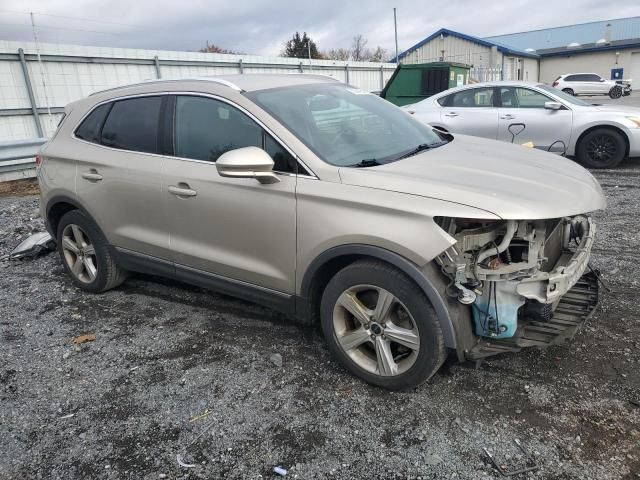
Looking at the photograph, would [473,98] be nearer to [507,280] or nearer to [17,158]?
[507,280]

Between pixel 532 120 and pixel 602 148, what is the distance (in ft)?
4.13

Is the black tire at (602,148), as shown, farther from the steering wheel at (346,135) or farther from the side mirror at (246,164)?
the side mirror at (246,164)

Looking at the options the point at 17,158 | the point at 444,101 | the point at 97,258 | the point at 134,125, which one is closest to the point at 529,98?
the point at 444,101

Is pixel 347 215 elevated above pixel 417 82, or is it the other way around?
pixel 417 82

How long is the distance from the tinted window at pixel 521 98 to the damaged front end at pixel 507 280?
273 inches

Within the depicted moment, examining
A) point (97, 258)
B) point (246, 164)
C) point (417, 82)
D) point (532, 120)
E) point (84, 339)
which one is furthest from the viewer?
point (417, 82)

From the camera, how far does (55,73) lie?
1158 centimetres

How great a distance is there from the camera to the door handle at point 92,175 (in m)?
4.08

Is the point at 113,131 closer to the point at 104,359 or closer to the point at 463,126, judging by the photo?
the point at 104,359

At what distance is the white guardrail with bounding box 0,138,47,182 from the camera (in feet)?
31.0

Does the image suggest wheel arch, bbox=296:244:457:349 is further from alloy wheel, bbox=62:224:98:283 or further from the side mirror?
alloy wheel, bbox=62:224:98:283

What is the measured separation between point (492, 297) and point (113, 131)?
127 inches

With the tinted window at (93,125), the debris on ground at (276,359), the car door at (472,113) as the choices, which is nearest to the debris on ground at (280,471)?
the debris on ground at (276,359)

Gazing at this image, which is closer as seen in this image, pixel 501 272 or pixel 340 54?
pixel 501 272
